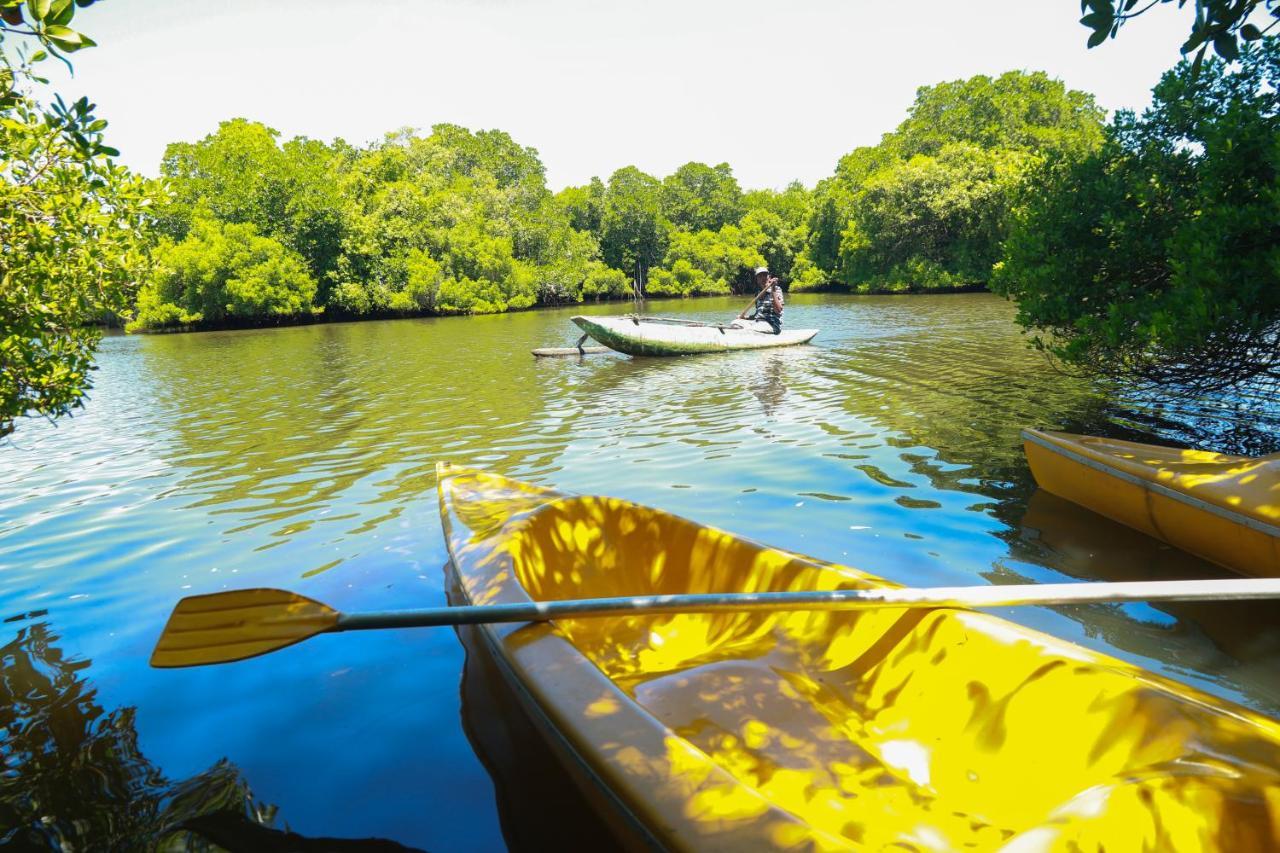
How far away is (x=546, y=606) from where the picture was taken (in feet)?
10.1

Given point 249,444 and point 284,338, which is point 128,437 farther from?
point 284,338

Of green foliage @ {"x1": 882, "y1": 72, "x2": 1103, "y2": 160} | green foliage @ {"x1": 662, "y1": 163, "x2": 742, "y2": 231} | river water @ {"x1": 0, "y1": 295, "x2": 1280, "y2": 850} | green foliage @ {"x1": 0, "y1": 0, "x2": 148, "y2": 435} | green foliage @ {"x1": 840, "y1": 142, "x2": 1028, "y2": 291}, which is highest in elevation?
green foliage @ {"x1": 882, "y1": 72, "x2": 1103, "y2": 160}

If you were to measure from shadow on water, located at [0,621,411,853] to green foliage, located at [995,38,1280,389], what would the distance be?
9.11 meters

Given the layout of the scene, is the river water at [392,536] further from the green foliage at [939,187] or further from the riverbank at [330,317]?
the green foliage at [939,187]

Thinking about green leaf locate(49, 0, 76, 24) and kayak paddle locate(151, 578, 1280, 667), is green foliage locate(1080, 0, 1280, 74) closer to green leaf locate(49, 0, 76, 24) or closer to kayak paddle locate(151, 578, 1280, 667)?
kayak paddle locate(151, 578, 1280, 667)

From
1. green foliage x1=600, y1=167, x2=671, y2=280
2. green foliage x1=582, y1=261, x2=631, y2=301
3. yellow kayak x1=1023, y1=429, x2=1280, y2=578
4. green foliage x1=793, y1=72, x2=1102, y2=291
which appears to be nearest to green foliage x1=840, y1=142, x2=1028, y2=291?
green foliage x1=793, y1=72, x2=1102, y2=291

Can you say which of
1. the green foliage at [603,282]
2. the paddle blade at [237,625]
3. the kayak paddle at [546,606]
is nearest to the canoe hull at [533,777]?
the kayak paddle at [546,606]

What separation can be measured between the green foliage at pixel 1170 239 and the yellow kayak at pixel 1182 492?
2.58 meters

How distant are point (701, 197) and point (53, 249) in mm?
80617

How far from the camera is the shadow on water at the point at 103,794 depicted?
2.94 meters

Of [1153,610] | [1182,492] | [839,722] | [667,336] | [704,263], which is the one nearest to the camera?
[839,722]

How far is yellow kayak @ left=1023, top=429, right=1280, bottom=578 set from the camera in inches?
182

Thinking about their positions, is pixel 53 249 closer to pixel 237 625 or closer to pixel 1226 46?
pixel 237 625

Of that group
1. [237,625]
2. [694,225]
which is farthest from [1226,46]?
[694,225]
